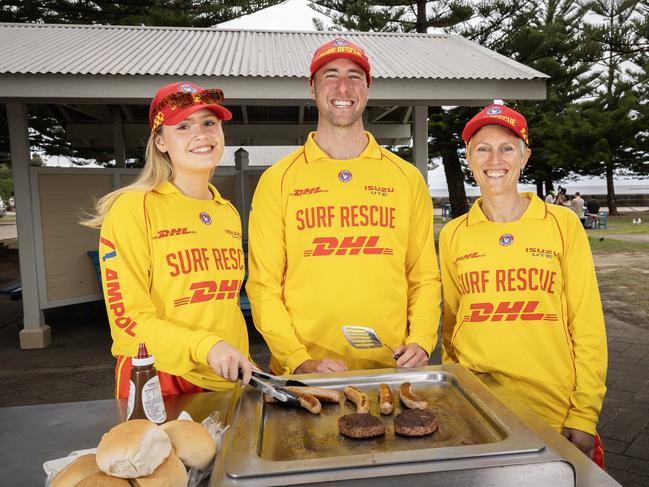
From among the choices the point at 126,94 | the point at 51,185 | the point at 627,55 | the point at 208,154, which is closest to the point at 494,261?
the point at 208,154

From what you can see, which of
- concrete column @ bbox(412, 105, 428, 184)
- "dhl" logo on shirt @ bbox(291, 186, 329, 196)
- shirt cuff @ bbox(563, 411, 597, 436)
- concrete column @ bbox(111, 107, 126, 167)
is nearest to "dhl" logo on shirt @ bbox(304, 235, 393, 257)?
"dhl" logo on shirt @ bbox(291, 186, 329, 196)

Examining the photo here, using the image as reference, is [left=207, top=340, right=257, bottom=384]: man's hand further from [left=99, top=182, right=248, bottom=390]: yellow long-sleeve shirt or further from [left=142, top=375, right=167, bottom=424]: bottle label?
[left=142, top=375, right=167, bottom=424]: bottle label

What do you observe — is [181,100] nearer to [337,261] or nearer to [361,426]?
[337,261]

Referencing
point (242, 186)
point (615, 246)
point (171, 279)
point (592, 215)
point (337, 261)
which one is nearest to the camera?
point (171, 279)

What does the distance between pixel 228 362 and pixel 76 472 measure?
591 millimetres

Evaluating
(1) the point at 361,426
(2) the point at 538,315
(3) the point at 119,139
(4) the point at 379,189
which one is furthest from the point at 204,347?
(3) the point at 119,139

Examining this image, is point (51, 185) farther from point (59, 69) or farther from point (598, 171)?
point (598, 171)

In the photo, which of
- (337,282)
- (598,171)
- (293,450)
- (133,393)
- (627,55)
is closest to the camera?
(293,450)

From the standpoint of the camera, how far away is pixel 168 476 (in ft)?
3.82

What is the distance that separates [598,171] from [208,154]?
124ft

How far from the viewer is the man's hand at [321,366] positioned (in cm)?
209

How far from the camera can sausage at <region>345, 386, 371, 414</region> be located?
Answer: 1490 mm

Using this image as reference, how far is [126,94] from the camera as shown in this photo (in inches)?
237

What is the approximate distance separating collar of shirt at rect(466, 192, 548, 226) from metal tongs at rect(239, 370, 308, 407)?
1111 mm
